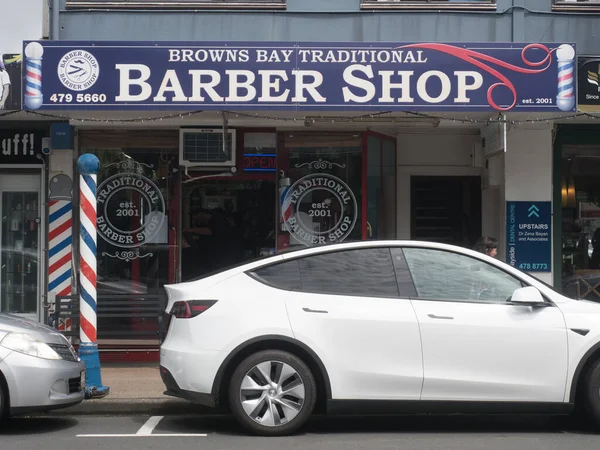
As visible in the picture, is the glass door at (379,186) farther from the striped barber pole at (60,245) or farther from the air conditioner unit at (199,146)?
the striped barber pole at (60,245)

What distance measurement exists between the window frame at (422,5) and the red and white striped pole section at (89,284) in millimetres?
4596

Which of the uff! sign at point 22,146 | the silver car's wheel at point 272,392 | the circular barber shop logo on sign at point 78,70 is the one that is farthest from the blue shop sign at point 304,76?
the silver car's wheel at point 272,392

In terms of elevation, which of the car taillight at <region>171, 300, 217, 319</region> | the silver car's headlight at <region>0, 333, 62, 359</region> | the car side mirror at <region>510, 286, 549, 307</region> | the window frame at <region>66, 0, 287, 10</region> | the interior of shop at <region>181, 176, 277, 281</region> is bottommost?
the silver car's headlight at <region>0, 333, 62, 359</region>

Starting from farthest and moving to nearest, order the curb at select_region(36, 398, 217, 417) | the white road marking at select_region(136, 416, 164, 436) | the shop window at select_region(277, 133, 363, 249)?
the shop window at select_region(277, 133, 363, 249) < the curb at select_region(36, 398, 217, 417) < the white road marking at select_region(136, 416, 164, 436)

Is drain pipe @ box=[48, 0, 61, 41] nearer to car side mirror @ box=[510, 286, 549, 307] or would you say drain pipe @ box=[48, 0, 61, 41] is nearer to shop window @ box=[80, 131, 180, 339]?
shop window @ box=[80, 131, 180, 339]

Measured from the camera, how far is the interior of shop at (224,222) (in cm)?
1164

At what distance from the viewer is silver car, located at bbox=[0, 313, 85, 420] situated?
23.0 feet

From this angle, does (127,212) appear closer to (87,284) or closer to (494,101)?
(87,284)

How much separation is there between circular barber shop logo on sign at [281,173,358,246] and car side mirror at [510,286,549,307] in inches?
181

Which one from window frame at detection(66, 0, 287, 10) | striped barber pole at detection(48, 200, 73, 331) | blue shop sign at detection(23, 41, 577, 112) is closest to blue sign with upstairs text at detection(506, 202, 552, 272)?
blue shop sign at detection(23, 41, 577, 112)

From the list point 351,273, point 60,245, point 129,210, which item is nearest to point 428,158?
point 129,210

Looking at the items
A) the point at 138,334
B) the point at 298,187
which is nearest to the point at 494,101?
the point at 298,187

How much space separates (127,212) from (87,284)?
2.74 meters

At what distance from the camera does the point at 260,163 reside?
454 inches
